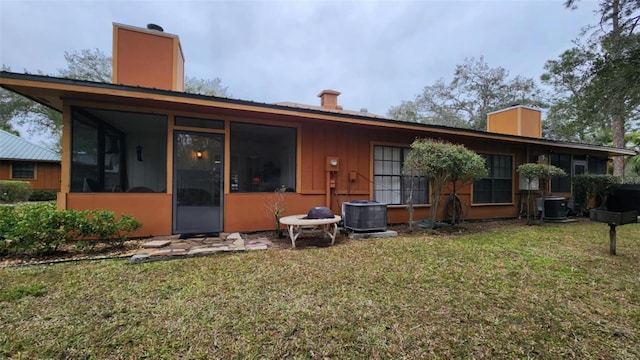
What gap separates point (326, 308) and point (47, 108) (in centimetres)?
2381

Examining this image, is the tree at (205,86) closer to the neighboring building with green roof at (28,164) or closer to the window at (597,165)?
the neighboring building with green roof at (28,164)

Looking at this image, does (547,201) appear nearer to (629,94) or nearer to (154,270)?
(629,94)

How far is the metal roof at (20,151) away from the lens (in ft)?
46.0

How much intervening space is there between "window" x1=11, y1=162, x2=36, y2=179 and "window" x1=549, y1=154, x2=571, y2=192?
2377 cm

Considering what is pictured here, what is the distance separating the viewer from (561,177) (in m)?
9.20

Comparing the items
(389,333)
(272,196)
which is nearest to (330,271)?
(389,333)

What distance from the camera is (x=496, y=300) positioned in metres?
2.51

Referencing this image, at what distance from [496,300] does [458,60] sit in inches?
982

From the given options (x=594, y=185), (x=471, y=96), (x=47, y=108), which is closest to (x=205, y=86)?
(x=47, y=108)

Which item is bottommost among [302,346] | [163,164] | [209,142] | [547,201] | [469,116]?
[302,346]

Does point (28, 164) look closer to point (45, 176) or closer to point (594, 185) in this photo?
point (45, 176)

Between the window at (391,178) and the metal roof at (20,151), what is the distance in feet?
58.5

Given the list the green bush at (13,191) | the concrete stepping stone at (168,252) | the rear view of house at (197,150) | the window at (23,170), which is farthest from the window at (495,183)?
the window at (23,170)

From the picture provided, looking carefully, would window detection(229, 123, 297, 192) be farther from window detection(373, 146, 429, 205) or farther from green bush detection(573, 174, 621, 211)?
green bush detection(573, 174, 621, 211)
